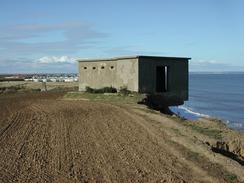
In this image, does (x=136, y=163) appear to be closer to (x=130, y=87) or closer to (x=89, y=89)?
(x=130, y=87)

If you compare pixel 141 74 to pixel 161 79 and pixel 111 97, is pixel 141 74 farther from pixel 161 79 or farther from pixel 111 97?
pixel 161 79

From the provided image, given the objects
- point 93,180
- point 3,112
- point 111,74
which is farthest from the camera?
point 111,74

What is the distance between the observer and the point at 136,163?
13.3m

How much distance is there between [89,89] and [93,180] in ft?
78.9

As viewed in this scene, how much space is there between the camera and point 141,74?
3141 cm

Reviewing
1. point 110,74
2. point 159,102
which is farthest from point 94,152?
point 110,74

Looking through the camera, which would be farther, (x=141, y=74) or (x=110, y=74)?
(x=110, y=74)

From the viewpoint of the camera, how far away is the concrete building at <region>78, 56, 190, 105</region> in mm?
31672

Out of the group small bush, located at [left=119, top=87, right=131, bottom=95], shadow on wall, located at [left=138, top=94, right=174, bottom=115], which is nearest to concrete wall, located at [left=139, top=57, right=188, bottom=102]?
shadow on wall, located at [left=138, top=94, right=174, bottom=115]

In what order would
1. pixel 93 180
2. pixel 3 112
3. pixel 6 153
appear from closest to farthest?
pixel 93 180
pixel 6 153
pixel 3 112

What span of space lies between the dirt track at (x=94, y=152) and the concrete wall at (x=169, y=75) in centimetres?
990

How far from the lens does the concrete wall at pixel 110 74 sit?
31.8 metres

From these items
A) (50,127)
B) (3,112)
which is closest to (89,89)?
(3,112)

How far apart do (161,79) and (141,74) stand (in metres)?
3.87
